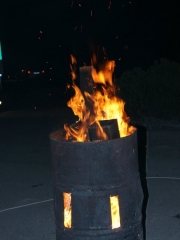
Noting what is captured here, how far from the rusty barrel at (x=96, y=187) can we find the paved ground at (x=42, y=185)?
1.49m

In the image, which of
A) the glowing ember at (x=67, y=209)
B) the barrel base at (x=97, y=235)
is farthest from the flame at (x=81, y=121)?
the barrel base at (x=97, y=235)

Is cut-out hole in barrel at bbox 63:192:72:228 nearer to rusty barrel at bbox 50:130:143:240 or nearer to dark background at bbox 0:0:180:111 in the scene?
rusty barrel at bbox 50:130:143:240

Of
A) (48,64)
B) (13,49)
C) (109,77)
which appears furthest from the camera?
(13,49)

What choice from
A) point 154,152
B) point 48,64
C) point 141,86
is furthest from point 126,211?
point 48,64

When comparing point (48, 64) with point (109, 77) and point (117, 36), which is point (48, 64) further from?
point (109, 77)

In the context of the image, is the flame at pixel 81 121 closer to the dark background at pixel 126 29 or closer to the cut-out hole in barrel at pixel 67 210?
the cut-out hole in barrel at pixel 67 210

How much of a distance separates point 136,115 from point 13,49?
46.7 m

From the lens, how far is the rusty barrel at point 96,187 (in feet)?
12.2

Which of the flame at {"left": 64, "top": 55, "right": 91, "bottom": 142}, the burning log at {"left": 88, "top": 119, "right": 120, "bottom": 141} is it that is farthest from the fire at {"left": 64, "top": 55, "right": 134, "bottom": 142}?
the burning log at {"left": 88, "top": 119, "right": 120, "bottom": 141}

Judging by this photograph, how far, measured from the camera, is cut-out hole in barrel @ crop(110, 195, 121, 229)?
379 centimetres

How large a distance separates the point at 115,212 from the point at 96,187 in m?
0.26

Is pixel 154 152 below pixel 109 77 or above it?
below

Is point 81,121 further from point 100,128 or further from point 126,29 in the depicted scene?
point 126,29

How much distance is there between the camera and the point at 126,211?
3.85m
